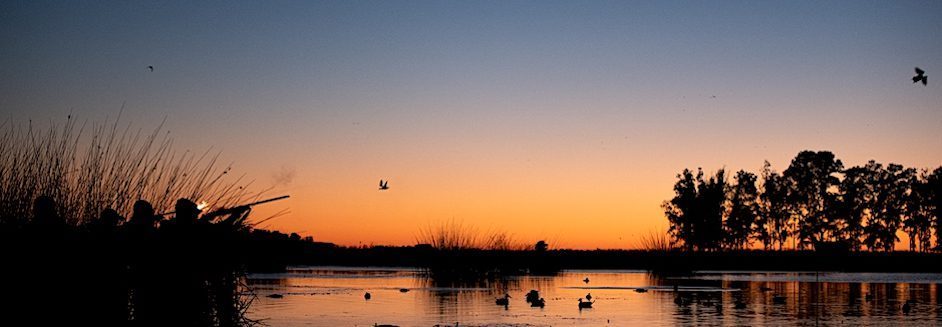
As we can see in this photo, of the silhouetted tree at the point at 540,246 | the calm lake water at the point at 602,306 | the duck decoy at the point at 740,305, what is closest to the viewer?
the calm lake water at the point at 602,306

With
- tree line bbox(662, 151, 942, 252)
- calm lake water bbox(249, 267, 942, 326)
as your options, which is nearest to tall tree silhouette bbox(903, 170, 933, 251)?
tree line bbox(662, 151, 942, 252)

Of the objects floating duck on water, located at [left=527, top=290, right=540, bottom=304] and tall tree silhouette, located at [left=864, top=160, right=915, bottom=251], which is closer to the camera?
floating duck on water, located at [left=527, top=290, right=540, bottom=304]

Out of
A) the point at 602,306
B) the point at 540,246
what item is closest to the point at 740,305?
the point at 602,306

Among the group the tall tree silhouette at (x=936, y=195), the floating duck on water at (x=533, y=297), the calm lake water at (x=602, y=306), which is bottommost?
the calm lake water at (x=602, y=306)

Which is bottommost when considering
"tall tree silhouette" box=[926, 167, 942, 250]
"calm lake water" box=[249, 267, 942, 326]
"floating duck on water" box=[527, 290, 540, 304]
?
"calm lake water" box=[249, 267, 942, 326]

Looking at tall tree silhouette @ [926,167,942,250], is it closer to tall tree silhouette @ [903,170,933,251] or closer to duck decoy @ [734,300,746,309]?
tall tree silhouette @ [903,170,933,251]

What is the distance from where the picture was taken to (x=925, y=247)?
84250 mm

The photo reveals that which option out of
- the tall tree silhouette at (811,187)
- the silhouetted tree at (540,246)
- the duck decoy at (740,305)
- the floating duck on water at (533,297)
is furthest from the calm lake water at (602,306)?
the tall tree silhouette at (811,187)

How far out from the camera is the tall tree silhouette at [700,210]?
80.8m

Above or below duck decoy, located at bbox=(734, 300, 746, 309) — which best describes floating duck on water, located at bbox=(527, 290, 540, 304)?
above

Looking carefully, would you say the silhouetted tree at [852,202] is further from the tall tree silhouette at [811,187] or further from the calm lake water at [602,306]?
the calm lake water at [602,306]

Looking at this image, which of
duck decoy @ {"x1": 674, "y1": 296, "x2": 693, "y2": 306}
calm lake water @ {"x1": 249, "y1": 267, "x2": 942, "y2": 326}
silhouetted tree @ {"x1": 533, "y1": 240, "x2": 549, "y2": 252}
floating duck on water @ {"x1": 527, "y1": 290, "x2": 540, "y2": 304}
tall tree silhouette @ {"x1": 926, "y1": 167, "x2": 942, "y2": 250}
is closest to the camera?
calm lake water @ {"x1": 249, "y1": 267, "x2": 942, "y2": 326}

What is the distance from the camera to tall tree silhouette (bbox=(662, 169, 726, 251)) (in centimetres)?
8081

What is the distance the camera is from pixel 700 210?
265ft
